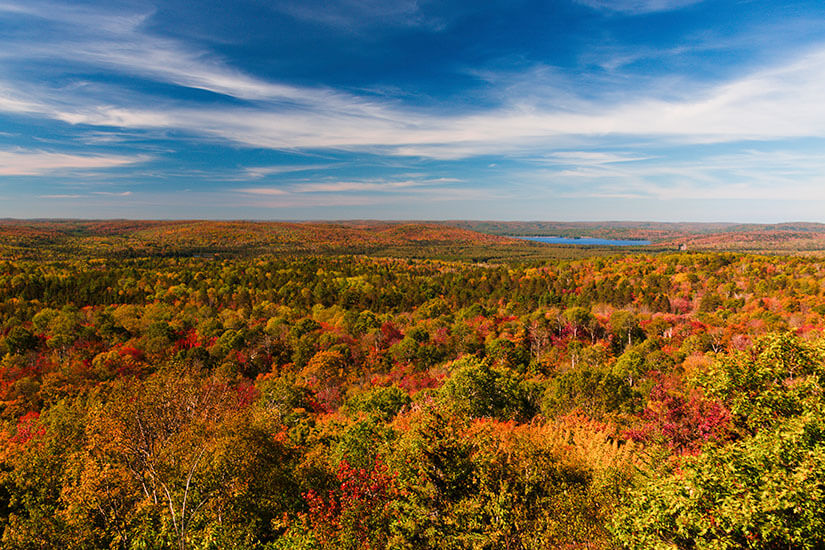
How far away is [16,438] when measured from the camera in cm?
3953

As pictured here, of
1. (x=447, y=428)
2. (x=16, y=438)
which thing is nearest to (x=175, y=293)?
(x=16, y=438)

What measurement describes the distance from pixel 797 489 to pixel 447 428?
13.1 meters

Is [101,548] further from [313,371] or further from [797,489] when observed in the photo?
[313,371]

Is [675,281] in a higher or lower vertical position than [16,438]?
higher

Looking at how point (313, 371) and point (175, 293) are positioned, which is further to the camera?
point (175, 293)

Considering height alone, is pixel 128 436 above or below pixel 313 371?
above

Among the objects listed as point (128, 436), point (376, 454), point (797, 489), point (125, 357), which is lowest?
point (125, 357)

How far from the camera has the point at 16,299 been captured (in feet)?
390

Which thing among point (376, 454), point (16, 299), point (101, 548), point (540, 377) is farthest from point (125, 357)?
point (16, 299)

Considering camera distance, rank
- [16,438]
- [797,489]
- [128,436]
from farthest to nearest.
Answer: [16,438]
[128,436]
[797,489]

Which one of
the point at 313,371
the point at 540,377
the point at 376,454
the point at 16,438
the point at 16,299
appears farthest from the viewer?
the point at 16,299

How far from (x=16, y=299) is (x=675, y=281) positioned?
21110cm

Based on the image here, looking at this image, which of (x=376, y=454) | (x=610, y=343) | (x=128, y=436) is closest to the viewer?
(x=128, y=436)

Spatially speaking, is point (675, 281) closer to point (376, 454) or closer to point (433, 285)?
point (433, 285)
